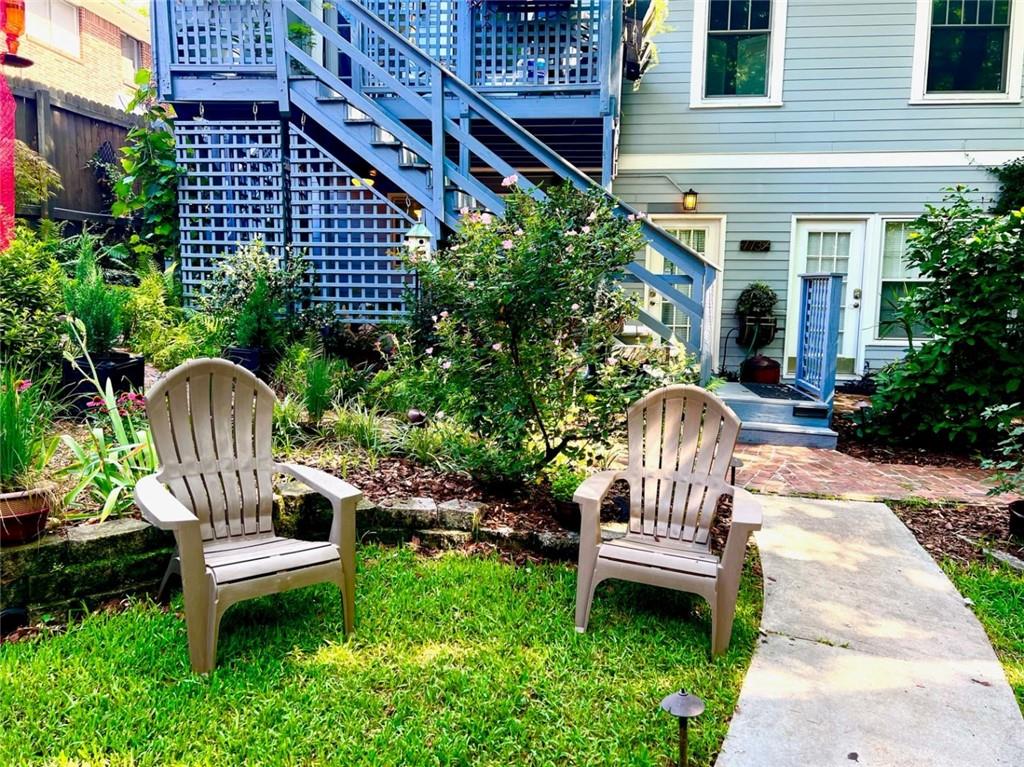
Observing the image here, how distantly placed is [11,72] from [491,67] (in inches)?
238

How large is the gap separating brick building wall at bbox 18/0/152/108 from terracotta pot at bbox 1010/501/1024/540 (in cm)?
1219

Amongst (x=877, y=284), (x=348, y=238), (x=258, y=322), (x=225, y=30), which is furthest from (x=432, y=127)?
(x=877, y=284)

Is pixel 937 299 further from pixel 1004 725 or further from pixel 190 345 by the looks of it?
pixel 190 345

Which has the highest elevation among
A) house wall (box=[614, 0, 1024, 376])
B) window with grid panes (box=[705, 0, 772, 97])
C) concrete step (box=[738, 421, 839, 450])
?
window with grid panes (box=[705, 0, 772, 97])

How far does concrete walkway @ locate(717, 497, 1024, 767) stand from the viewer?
207cm

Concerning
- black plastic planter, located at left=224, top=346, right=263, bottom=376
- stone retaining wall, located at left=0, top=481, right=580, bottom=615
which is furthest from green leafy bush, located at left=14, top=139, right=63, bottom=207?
stone retaining wall, located at left=0, top=481, right=580, bottom=615

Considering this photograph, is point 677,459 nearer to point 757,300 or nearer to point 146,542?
point 146,542

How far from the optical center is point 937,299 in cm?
583

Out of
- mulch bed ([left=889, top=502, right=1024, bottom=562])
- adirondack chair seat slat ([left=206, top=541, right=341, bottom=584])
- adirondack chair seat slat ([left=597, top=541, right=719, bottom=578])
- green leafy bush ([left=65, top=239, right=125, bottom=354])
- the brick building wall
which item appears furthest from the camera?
the brick building wall

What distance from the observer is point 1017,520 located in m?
3.69

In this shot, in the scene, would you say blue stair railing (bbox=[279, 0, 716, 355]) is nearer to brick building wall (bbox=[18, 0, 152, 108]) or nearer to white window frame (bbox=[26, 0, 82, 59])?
brick building wall (bbox=[18, 0, 152, 108])

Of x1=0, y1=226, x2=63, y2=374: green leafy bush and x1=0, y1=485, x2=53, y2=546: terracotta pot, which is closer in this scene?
x1=0, y1=485, x2=53, y2=546: terracotta pot

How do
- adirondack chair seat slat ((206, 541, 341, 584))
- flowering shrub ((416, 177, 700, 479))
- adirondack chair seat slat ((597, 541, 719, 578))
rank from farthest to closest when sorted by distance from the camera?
flowering shrub ((416, 177, 700, 479)), adirondack chair seat slat ((597, 541, 719, 578)), adirondack chair seat slat ((206, 541, 341, 584))

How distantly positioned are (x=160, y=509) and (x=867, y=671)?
258 cm
